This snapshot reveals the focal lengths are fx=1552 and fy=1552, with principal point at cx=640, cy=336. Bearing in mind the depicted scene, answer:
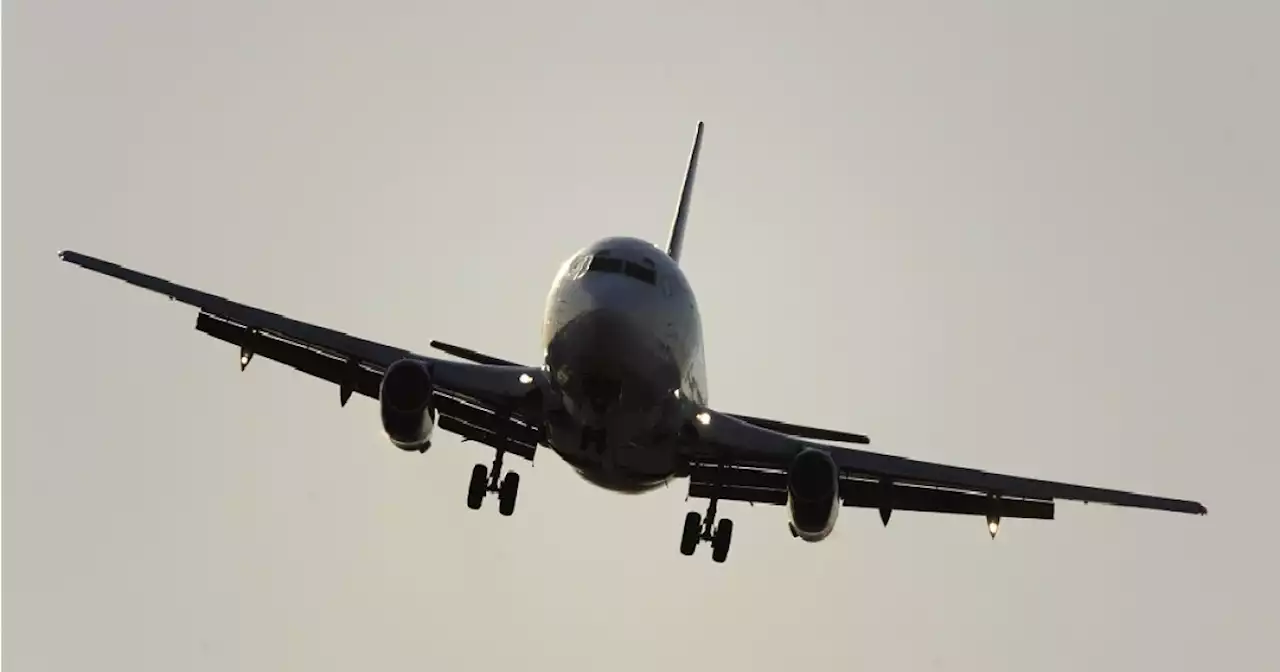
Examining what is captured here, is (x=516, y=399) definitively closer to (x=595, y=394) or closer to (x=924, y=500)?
(x=595, y=394)

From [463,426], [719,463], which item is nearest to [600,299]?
[719,463]

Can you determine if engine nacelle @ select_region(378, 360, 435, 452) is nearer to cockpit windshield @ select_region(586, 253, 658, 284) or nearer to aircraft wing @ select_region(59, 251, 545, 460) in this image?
aircraft wing @ select_region(59, 251, 545, 460)

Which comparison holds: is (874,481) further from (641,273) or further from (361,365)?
(361,365)

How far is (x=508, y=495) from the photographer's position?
33188 mm

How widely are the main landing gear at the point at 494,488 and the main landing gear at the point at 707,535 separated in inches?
149

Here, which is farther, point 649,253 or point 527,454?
point 527,454

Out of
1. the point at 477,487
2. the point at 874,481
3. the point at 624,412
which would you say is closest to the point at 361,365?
the point at 477,487

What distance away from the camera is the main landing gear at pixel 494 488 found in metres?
33.0

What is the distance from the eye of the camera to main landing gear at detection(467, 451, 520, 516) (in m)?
33.0

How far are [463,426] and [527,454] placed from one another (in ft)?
5.04

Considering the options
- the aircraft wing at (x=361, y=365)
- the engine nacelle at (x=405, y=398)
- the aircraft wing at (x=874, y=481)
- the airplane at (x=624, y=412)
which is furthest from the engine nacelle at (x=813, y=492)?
the engine nacelle at (x=405, y=398)

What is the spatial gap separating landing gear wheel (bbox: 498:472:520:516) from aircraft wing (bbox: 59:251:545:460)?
71 centimetres

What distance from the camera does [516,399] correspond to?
94.7ft

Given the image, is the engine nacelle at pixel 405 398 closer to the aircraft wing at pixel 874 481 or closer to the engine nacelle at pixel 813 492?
the aircraft wing at pixel 874 481
